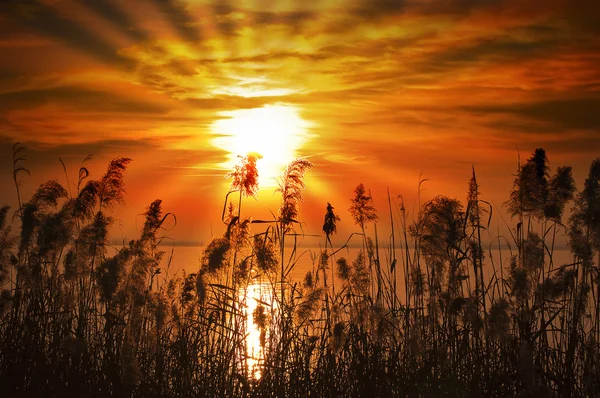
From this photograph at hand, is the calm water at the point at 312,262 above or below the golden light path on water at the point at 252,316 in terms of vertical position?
above

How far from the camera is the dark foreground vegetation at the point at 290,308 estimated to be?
5.68 metres

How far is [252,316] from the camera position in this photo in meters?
5.82

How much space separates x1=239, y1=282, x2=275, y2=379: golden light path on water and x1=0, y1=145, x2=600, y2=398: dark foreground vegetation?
5 cm

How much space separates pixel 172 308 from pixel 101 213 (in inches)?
54.8

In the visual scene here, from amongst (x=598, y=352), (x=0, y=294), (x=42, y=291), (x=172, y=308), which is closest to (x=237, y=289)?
(x=172, y=308)

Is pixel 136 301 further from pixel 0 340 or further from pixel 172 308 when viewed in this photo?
pixel 0 340

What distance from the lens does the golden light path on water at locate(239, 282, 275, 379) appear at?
19.3ft

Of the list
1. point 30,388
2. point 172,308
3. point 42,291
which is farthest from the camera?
point 42,291

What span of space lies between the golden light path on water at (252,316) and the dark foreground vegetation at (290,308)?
5 cm

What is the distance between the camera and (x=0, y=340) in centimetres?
677

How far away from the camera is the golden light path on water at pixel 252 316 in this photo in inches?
231

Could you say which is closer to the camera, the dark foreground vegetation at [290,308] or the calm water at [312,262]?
the dark foreground vegetation at [290,308]

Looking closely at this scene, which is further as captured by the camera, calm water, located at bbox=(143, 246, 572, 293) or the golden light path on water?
calm water, located at bbox=(143, 246, 572, 293)

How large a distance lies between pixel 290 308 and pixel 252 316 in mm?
542
